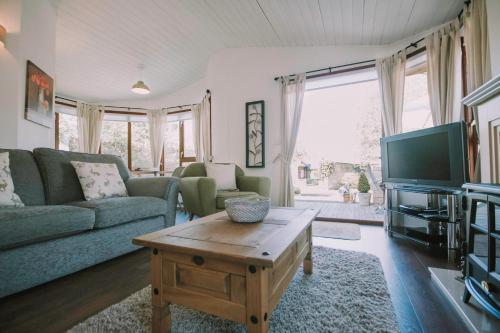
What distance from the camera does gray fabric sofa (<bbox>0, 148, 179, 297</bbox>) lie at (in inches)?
51.1

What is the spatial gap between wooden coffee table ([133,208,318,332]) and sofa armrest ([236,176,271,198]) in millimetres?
2119

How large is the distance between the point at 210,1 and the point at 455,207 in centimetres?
340

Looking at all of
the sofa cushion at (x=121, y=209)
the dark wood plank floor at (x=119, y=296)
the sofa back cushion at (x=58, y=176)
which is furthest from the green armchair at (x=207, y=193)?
the sofa back cushion at (x=58, y=176)

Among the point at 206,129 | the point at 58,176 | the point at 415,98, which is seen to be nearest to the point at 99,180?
the point at 58,176

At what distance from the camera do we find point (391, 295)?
1.38 meters

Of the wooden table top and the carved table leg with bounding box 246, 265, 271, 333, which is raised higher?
the wooden table top

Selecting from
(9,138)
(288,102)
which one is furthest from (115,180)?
(288,102)

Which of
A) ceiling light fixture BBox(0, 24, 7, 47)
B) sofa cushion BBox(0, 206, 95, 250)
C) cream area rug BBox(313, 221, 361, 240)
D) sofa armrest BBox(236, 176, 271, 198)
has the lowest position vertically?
cream area rug BBox(313, 221, 361, 240)

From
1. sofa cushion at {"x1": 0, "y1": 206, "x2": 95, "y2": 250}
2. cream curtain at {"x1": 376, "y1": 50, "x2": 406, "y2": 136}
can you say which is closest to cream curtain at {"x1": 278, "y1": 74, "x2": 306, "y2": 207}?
cream curtain at {"x1": 376, "y1": 50, "x2": 406, "y2": 136}

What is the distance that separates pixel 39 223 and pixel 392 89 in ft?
12.1

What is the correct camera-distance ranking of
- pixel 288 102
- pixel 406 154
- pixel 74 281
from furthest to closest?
pixel 288 102 → pixel 406 154 → pixel 74 281

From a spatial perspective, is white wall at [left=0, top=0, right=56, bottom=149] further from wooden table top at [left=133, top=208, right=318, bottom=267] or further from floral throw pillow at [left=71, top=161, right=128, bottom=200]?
wooden table top at [left=133, top=208, right=318, bottom=267]

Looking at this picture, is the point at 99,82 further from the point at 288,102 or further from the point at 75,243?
the point at 75,243

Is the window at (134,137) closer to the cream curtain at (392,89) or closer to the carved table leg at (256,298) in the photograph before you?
the cream curtain at (392,89)
